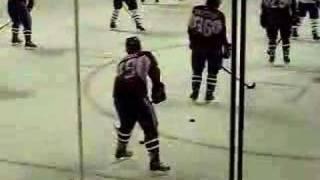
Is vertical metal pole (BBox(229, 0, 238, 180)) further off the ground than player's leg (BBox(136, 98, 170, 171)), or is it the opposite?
vertical metal pole (BBox(229, 0, 238, 180))

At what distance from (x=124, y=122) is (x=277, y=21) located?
195 centimetres

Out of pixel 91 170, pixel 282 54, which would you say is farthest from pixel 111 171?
pixel 282 54

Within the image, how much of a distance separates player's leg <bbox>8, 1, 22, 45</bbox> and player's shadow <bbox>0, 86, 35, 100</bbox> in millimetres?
927

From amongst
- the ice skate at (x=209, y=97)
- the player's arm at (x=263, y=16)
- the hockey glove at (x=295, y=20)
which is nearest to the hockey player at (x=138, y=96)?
the ice skate at (x=209, y=97)

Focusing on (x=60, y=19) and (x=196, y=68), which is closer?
(x=196, y=68)

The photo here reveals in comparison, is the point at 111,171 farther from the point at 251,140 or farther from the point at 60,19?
the point at 60,19

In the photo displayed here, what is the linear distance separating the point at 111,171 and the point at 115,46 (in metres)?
2.20

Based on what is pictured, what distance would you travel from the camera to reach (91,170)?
396 cm

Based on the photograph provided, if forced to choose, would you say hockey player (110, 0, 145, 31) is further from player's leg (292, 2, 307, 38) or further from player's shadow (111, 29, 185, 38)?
player's leg (292, 2, 307, 38)

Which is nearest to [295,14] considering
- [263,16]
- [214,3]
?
[263,16]

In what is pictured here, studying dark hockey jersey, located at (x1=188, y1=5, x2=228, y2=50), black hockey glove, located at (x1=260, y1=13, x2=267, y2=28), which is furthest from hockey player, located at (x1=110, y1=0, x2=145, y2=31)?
dark hockey jersey, located at (x1=188, y1=5, x2=228, y2=50)

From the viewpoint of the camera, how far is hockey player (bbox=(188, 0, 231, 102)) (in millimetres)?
4598

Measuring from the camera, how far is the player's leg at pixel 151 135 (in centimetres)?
390

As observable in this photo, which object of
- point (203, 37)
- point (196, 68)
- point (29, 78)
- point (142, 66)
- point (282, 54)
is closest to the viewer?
point (142, 66)
